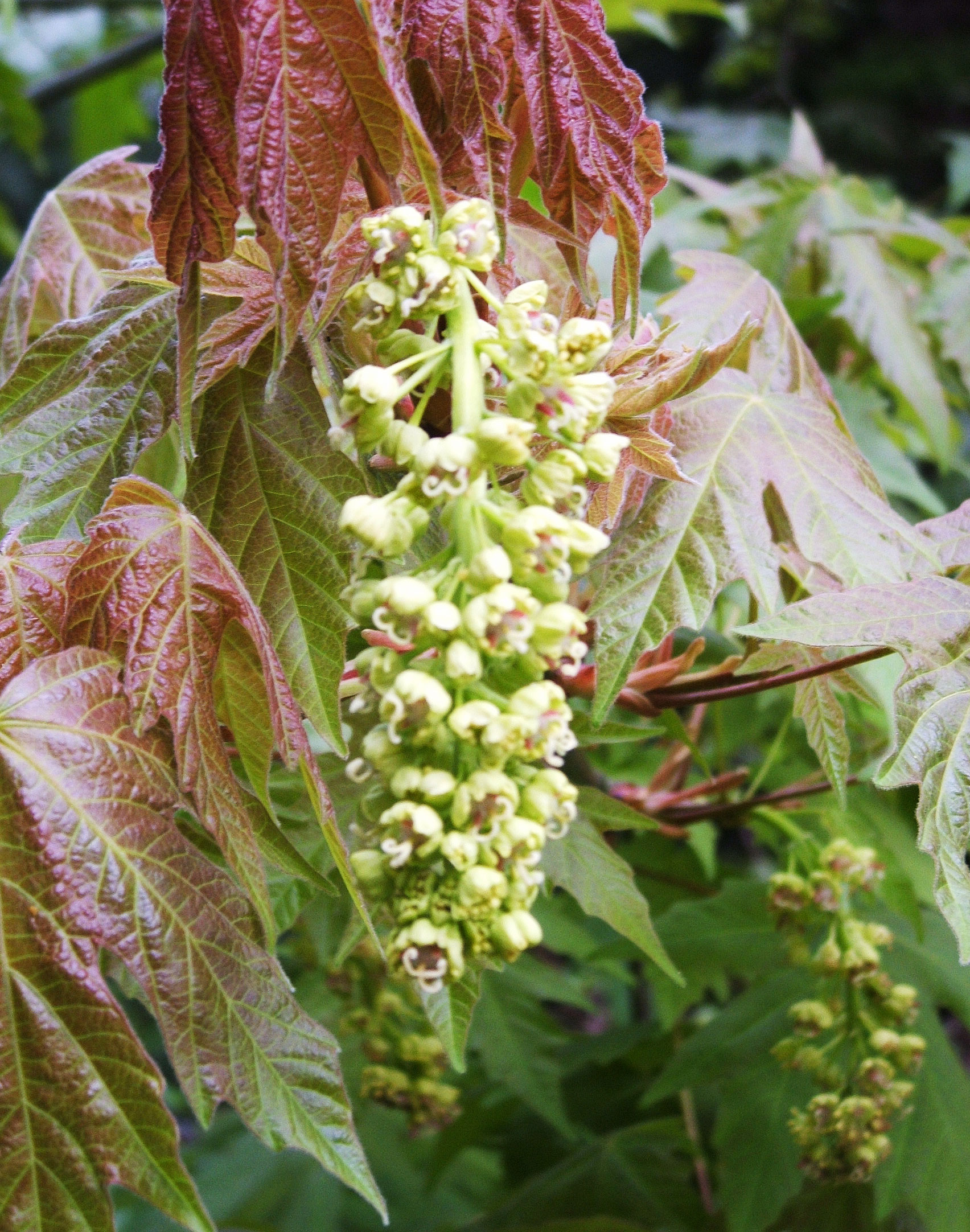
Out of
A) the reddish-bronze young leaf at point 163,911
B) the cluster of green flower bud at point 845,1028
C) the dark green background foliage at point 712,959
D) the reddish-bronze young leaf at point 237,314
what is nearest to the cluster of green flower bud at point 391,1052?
the dark green background foliage at point 712,959

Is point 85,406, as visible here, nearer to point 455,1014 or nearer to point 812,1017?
point 455,1014

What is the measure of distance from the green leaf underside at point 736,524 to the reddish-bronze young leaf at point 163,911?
0.82 ft

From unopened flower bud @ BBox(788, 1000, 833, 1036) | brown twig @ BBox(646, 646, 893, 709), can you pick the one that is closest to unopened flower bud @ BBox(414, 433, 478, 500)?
brown twig @ BBox(646, 646, 893, 709)

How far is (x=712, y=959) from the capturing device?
121 cm

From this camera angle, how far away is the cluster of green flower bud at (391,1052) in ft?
4.11

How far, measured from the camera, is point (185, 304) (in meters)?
0.61

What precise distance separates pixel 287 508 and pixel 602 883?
0.39 m

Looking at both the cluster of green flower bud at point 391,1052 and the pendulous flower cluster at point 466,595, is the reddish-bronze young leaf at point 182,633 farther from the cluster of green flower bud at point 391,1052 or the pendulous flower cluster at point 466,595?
the cluster of green flower bud at point 391,1052

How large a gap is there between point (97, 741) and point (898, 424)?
140cm

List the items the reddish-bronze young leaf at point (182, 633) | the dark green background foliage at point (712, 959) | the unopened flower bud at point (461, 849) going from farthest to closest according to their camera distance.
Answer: the dark green background foliage at point (712, 959) → the reddish-bronze young leaf at point (182, 633) → the unopened flower bud at point (461, 849)

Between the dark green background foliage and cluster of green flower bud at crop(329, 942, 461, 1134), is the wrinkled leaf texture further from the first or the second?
cluster of green flower bud at crop(329, 942, 461, 1134)

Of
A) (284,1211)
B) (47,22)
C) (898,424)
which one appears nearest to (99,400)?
(898,424)

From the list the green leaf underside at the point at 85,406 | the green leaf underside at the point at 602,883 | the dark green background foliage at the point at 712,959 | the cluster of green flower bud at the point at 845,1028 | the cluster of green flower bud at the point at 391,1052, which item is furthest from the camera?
the cluster of green flower bud at the point at 391,1052

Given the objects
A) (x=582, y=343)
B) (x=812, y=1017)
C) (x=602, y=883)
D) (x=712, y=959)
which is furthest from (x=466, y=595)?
(x=712, y=959)
